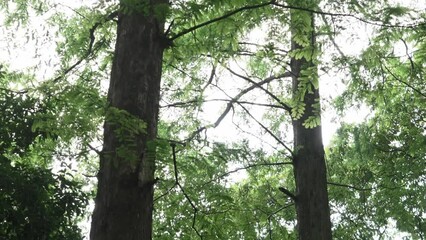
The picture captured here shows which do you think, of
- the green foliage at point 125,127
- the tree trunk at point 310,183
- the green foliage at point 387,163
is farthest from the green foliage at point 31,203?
the green foliage at point 387,163

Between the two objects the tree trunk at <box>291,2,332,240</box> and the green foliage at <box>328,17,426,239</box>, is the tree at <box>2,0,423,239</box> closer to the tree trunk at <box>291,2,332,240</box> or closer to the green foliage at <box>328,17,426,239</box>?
the tree trunk at <box>291,2,332,240</box>

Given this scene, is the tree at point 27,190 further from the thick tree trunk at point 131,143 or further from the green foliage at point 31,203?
the thick tree trunk at point 131,143

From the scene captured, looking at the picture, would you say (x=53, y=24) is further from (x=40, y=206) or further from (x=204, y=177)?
(x=204, y=177)

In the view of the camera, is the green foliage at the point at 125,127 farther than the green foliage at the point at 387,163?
No

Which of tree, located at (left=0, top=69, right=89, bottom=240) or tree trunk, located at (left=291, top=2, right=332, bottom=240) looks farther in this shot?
tree trunk, located at (left=291, top=2, right=332, bottom=240)

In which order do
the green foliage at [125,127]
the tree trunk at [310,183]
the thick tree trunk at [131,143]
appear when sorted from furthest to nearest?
the tree trunk at [310,183]
the thick tree trunk at [131,143]
the green foliage at [125,127]

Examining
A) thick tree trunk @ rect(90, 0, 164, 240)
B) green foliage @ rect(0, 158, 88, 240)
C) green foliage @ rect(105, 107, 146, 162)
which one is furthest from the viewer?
green foliage @ rect(0, 158, 88, 240)

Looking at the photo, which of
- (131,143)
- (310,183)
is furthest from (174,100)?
(131,143)

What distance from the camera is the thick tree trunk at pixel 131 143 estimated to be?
3.11 metres

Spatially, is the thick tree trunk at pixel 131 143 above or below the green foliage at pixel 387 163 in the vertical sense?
below

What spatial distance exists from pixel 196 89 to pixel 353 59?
2999 millimetres

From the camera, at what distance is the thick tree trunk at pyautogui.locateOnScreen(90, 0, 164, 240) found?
3.11m

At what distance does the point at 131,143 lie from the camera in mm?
3320

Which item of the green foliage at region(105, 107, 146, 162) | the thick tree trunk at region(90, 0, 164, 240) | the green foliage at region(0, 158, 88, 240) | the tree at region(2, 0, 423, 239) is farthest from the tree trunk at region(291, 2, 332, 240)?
the green foliage at region(105, 107, 146, 162)
